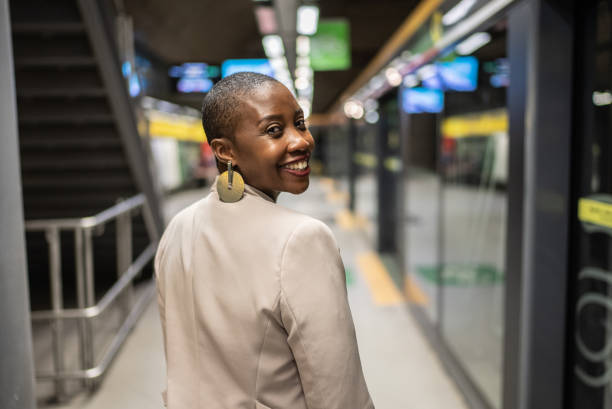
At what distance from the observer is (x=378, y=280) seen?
6.21 m

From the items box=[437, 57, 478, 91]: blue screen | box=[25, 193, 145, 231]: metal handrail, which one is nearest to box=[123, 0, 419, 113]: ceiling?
box=[437, 57, 478, 91]: blue screen

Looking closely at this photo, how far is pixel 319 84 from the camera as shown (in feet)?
59.2

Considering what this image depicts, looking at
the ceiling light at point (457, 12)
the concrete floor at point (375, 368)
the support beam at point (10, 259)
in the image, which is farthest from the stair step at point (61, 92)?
the ceiling light at point (457, 12)

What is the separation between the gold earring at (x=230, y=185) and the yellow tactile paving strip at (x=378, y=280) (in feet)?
14.5

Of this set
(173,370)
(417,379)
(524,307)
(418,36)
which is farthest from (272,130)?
(418,36)

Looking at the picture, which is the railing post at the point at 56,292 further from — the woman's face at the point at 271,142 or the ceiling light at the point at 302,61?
the ceiling light at the point at 302,61

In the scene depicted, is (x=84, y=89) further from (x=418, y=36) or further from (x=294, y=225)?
(x=294, y=225)

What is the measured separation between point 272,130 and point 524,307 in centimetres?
178

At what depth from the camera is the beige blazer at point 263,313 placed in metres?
0.97

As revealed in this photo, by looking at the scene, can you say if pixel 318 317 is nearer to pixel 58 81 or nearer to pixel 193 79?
A: pixel 58 81

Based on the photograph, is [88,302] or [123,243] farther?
[123,243]

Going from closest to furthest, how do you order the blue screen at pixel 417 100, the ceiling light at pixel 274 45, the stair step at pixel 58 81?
the stair step at pixel 58 81 < the blue screen at pixel 417 100 < the ceiling light at pixel 274 45

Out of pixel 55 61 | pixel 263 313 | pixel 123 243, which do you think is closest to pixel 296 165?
pixel 263 313

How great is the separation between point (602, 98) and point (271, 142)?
64.2 inches
